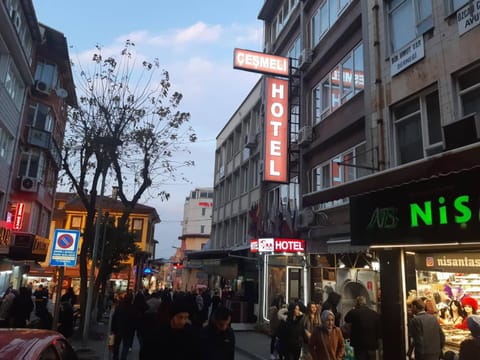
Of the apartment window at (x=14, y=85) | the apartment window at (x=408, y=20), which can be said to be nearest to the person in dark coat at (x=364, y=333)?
the apartment window at (x=408, y=20)

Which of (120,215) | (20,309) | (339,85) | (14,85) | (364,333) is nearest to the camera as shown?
(364,333)

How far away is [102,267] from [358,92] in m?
11.7

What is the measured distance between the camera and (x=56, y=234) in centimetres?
1069

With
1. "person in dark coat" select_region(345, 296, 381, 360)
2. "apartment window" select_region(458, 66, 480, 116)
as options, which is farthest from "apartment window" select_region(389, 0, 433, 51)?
"person in dark coat" select_region(345, 296, 381, 360)

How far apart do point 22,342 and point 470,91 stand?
9333mm

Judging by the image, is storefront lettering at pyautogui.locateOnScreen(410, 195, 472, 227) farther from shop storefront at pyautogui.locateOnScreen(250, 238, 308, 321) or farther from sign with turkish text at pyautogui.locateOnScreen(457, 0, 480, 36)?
shop storefront at pyautogui.locateOnScreen(250, 238, 308, 321)

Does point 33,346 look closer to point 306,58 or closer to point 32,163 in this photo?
point 306,58

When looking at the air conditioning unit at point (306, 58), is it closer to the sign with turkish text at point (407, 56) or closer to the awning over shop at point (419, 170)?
the sign with turkish text at point (407, 56)

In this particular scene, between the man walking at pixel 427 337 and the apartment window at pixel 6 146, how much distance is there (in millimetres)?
18985

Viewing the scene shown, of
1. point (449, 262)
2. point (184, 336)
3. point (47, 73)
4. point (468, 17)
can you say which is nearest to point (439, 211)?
point (449, 262)

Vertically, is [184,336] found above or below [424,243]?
below

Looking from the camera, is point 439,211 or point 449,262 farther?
point 449,262

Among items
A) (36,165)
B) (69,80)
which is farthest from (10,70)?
(69,80)

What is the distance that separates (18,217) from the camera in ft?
72.4
